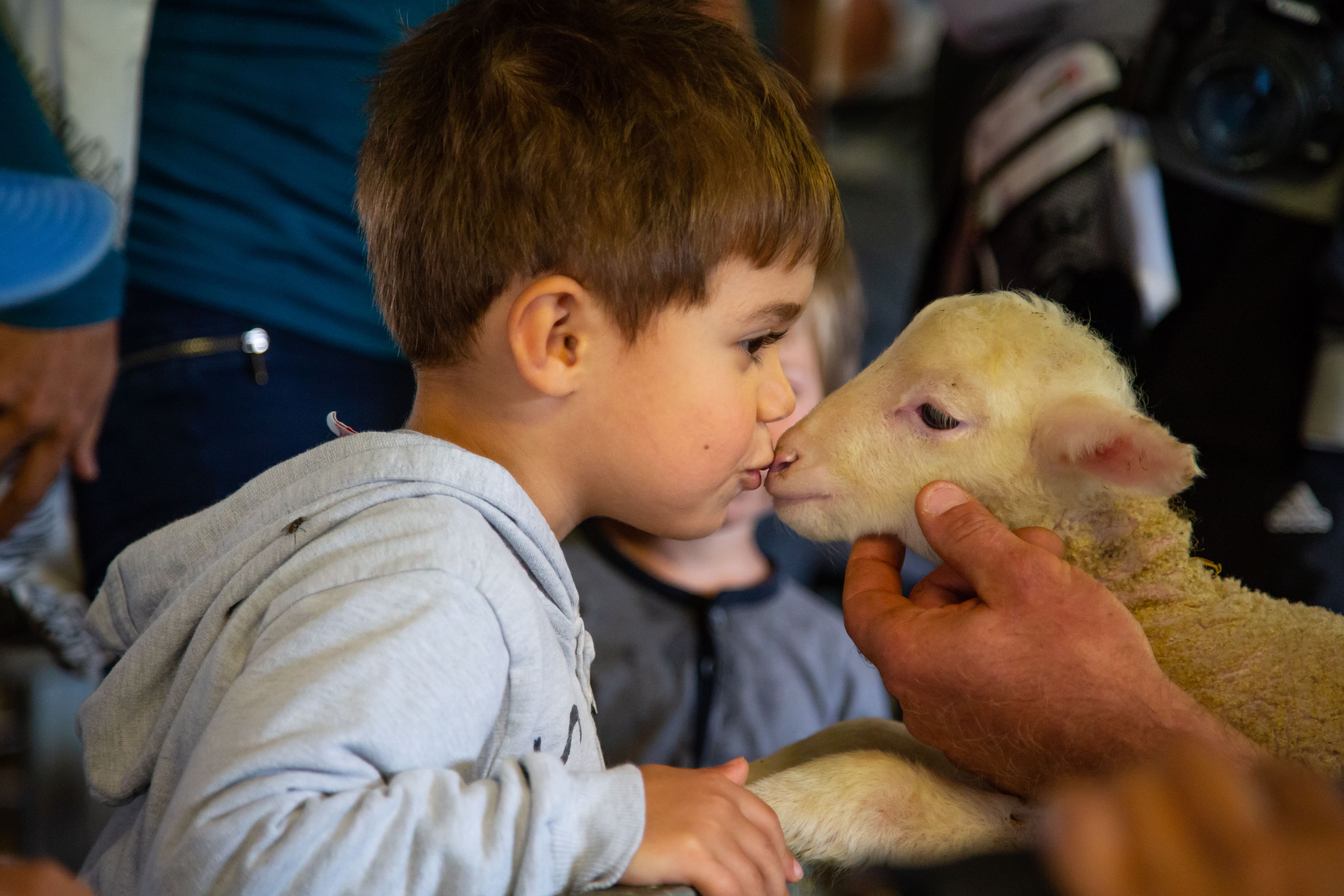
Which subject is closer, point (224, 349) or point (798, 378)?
point (224, 349)

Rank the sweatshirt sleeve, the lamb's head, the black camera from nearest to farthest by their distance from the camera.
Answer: the sweatshirt sleeve
the lamb's head
the black camera

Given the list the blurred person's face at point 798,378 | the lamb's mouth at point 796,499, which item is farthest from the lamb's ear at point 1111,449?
the blurred person's face at point 798,378

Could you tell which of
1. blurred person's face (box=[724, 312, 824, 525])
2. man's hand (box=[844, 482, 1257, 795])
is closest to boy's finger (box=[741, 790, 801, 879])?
man's hand (box=[844, 482, 1257, 795])

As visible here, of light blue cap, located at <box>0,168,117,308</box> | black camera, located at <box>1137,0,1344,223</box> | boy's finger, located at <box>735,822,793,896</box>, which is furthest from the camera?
black camera, located at <box>1137,0,1344,223</box>

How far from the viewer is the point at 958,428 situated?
91 cm

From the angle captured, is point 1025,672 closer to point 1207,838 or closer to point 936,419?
point 936,419

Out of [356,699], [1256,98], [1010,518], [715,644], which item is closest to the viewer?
[356,699]

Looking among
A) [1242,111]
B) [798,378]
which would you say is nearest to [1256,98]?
[1242,111]

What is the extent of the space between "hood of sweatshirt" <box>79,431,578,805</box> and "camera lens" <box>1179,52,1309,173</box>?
1.12 meters

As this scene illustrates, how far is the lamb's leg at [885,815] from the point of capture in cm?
75

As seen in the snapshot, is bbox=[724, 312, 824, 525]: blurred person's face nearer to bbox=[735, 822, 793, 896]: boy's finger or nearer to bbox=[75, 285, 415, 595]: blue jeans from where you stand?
bbox=[75, 285, 415, 595]: blue jeans

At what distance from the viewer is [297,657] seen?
589 millimetres

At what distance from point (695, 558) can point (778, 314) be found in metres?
0.82

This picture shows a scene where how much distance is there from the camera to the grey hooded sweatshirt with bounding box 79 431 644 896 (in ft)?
1.82
